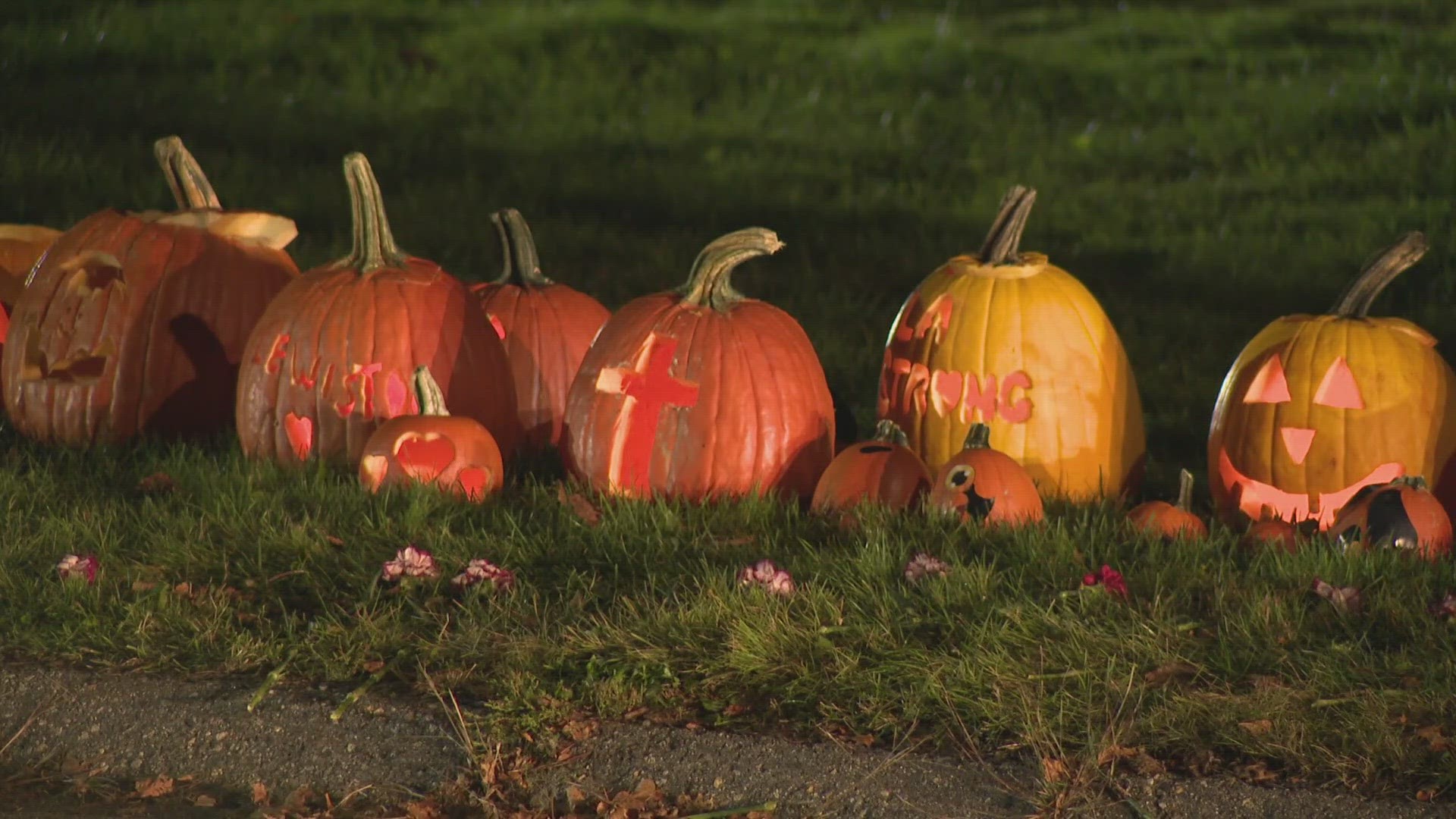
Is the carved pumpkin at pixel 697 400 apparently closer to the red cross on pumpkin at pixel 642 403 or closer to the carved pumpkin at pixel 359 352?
the red cross on pumpkin at pixel 642 403

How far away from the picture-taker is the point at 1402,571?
4480 millimetres

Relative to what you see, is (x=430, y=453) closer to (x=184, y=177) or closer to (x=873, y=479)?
(x=873, y=479)

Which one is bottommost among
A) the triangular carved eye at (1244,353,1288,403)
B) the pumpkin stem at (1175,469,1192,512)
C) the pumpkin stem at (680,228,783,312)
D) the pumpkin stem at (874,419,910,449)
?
the pumpkin stem at (1175,469,1192,512)

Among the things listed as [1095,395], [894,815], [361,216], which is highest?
[361,216]

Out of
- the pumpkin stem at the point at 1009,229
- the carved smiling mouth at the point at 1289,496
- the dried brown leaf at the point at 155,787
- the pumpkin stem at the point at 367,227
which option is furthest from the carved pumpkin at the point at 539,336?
the dried brown leaf at the point at 155,787

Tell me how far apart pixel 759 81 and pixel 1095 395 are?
747 cm

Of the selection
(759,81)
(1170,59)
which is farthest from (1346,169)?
(759,81)

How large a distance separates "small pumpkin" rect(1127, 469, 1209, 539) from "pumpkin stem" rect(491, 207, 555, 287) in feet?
6.91

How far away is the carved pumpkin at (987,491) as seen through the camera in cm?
486

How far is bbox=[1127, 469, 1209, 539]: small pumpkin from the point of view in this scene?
15.9 ft

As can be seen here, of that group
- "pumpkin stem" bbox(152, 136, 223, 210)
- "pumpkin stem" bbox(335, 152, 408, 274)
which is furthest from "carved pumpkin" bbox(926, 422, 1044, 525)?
"pumpkin stem" bbox(152, 136, 223, 210)

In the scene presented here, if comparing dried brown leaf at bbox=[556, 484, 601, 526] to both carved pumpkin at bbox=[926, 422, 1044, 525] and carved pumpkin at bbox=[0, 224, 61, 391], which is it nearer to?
carved pumpkin at bbox=[926, 422, 1044, 525]

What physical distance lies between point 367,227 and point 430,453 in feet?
2.65

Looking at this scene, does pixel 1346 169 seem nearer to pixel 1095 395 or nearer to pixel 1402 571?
Answer: pixel 1095 395
